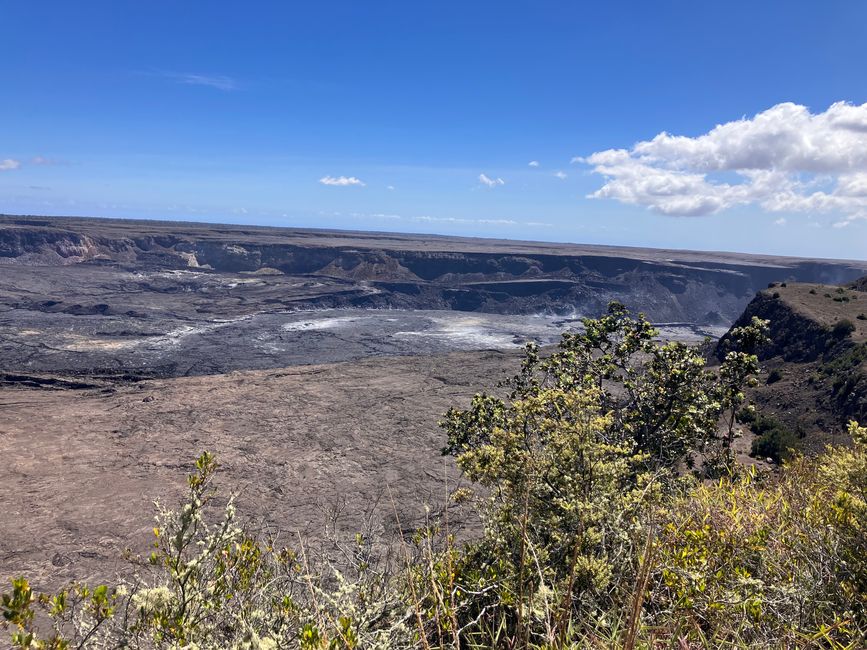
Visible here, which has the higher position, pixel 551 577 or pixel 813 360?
pixel 551 577

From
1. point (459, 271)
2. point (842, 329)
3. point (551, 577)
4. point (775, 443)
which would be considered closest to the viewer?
point (551, 577)

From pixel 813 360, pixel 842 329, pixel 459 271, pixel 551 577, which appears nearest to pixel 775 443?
pixel 813 360

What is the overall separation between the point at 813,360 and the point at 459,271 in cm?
5264

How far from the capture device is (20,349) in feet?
104

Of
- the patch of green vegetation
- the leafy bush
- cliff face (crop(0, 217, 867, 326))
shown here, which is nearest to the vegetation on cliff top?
the patch of green vegetation

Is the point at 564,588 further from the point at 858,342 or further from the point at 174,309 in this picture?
the point at 174,309

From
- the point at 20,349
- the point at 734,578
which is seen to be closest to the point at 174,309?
the point at 20,349

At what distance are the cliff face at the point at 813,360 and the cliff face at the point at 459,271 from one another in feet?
102

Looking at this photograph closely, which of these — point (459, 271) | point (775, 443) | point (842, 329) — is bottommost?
point (775, 443)

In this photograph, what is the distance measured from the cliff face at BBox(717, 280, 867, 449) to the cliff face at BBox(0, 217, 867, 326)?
31.2m

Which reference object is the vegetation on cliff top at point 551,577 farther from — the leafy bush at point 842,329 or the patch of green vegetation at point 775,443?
the leafy bush at point 842,329

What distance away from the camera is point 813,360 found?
23438mm

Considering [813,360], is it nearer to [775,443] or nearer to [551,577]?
[775,443]

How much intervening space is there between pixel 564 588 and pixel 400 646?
117 centimetres
